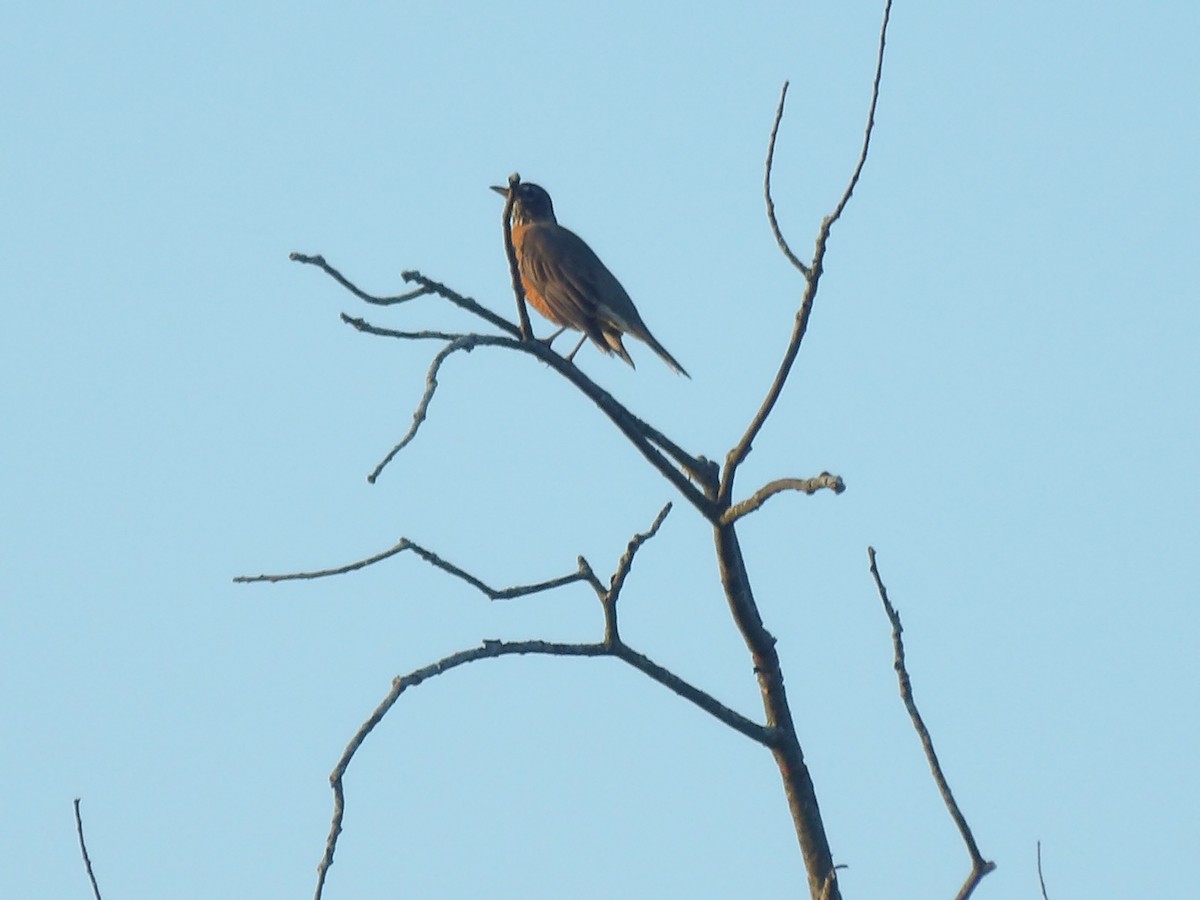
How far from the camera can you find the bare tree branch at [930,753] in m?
3.38

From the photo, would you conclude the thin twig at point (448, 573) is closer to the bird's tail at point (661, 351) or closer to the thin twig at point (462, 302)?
the thin twig at point (462, 302)

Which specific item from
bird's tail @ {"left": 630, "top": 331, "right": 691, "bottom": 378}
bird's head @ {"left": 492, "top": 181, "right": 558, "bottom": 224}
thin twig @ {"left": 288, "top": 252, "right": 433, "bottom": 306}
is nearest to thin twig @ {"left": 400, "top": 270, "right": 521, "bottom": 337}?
thin twig @ {"left": 288, "top": 252, "right": 433, "bottom": 306}

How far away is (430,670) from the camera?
376cm

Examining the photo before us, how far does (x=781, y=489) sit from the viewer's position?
3.79 meters

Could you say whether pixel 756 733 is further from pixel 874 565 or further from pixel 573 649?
pixel 874 565

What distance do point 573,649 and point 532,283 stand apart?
5895 mm

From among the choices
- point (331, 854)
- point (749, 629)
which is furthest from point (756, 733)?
point (331, 854)

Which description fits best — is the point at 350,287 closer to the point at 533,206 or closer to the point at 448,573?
the point at 448,573

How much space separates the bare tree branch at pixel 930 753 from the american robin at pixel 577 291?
17.3 ft

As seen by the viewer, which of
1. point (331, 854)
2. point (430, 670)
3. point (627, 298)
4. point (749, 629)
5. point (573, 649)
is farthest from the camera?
point (627, 298)

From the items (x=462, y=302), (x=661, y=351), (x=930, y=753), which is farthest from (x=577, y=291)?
(x=930, y=753)

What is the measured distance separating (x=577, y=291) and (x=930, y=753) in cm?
636

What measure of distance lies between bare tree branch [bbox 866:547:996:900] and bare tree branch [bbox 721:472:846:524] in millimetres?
151

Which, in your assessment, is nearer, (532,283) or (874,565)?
(874,565)
